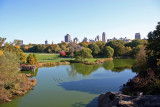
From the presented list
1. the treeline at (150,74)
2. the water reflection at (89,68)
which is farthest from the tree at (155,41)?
the water reflection at (89,68)

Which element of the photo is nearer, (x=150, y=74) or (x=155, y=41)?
(x=150, y=74)

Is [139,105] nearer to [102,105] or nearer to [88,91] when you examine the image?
[102,105]

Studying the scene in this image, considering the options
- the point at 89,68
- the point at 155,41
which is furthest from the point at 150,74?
the point at 89,68

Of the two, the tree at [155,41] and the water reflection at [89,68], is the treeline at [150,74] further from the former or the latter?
the water reflection at [89,68]

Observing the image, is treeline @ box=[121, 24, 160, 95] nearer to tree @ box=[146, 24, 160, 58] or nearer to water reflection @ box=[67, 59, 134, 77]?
tree @ box=[146, 24, 160, 58]

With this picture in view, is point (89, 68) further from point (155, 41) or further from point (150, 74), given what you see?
point (150, 74)

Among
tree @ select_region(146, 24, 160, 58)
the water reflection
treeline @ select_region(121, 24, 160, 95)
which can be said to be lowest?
the water reflection

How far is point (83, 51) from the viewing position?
39062mm

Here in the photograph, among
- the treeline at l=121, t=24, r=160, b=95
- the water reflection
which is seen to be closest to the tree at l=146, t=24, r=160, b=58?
the treeline at l=121, t=24, r=160, b=95

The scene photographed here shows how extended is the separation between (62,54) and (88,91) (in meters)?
39.4

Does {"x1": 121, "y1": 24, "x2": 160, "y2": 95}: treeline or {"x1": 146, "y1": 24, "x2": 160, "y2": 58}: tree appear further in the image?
{"x1": 146, "y1": 24, "x2": 160, "y2": 58}: tree

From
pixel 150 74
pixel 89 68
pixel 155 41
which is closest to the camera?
pixel 150 74

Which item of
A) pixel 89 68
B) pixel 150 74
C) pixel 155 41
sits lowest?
pixel 89 68

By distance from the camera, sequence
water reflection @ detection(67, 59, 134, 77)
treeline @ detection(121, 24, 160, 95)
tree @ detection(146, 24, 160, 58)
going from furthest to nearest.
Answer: water reflection @ detection(67, 59, 134, 77) → tree @ detection(146, 24, 160, 58) → treeline @ detection(121, 24, 160, 95)
